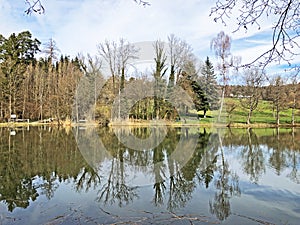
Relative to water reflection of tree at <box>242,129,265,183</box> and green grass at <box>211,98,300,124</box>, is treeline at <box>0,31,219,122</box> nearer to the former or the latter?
green grass at <box>211,98,300,124</box>

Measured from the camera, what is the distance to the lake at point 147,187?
13.2 feet

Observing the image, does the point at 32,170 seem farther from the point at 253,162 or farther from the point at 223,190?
the point at 253,162

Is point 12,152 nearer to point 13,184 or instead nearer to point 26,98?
point 13,184

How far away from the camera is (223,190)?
5.41 metres

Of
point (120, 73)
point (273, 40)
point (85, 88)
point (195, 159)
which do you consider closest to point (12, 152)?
point (195, 159)

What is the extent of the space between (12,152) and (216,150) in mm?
6602

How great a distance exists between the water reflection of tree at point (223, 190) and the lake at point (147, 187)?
14 millimetres

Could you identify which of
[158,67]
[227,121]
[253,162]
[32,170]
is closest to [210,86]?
[227,121]

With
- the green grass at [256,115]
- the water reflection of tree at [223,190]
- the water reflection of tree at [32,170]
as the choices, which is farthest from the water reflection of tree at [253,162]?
the green grass at [256,115]

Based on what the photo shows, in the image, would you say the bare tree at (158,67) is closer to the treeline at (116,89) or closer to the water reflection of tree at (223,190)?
the treeline at (116,89)

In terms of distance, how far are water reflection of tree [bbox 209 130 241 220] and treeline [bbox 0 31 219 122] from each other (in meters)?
14.5

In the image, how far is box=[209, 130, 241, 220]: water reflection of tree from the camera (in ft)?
13.9

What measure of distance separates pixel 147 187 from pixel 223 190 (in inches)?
53.7

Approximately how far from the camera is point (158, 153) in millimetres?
9672
